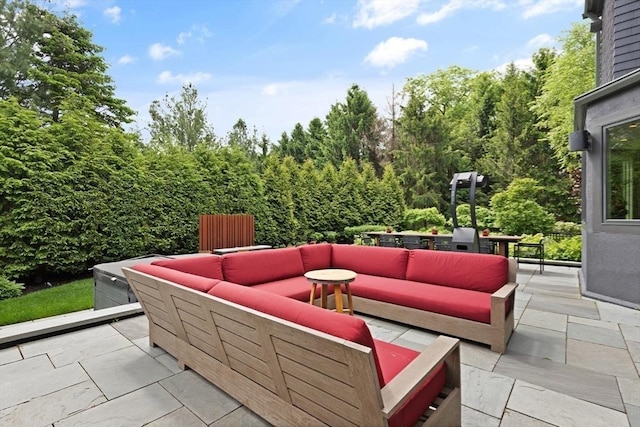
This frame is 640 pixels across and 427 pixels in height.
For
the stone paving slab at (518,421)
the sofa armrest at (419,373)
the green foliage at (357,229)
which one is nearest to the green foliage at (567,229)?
the green foliage at (357,229)

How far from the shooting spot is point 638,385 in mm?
2299

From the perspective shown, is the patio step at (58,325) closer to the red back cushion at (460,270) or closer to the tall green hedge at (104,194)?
the tall green hedge at (104,194)

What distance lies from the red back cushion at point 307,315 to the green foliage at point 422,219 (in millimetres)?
12591

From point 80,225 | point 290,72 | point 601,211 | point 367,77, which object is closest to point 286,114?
point 367,77

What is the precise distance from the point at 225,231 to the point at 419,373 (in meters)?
7.06

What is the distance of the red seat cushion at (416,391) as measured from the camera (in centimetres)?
139

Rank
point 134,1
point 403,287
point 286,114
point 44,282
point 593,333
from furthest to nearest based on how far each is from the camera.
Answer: point 286,114, point 134,1, point 44,282, point 403,287, point 593,333

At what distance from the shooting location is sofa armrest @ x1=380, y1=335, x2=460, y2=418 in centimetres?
126

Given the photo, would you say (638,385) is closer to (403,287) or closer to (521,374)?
(521,374)

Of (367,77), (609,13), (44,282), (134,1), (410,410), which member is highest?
(367,77)

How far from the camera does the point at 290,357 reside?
148 centimetres

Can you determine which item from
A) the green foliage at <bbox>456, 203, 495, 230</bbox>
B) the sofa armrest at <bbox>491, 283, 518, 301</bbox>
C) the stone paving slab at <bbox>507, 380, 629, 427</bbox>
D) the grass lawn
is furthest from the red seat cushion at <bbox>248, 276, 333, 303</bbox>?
the green foliage at <bbox>456, 203, 495, 230</bbox>

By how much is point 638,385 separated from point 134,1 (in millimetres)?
10785

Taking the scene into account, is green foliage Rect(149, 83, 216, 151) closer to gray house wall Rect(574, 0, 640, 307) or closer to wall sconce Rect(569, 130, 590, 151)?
wall sconce Rect(569, 130, 590, 151)
